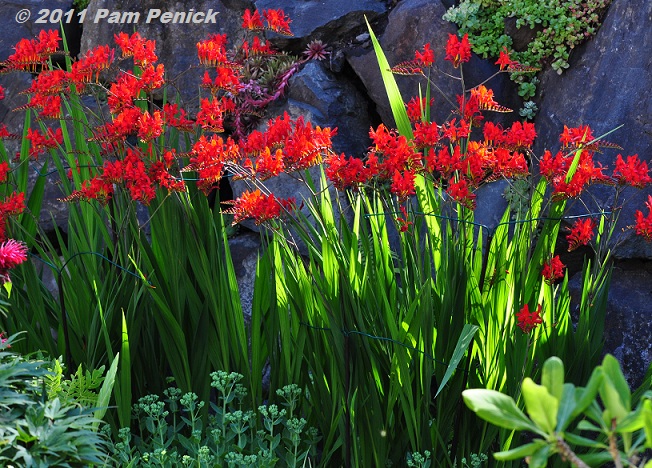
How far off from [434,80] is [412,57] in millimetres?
146

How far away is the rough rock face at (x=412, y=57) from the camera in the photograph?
365 cm

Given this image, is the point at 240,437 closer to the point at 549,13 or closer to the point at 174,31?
the point at 549,13

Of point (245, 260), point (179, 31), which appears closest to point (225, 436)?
point (245, 260)

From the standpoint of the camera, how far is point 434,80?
3.77 metres

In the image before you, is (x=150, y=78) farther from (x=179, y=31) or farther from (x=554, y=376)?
(x=554, y=376)

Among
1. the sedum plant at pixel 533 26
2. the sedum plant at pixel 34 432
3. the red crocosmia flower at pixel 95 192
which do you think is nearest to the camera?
the sedum plant at pixel 34 432

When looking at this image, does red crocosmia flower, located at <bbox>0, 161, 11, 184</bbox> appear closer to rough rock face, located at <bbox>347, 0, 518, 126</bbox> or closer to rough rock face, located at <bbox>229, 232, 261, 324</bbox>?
rough rock face, located at <bbox>229, 232, 261, 324</bbox>

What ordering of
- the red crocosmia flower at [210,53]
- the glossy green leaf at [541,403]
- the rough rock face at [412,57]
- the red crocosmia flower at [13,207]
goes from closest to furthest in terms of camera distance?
the glossy green leaf at [541,403] → the red crocosmia flower at [13,207] → the red crocosmia flower at [210,53] → the rough rock face at [412,57]

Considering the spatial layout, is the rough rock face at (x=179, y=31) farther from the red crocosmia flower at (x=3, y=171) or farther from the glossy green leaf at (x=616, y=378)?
the glossy green leaf at (x=616, y=378)

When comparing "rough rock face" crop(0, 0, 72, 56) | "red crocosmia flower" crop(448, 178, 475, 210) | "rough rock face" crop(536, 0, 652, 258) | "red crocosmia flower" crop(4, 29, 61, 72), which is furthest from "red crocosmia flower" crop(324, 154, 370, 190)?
"rough rock face" crop(0, 0, 72, 56)

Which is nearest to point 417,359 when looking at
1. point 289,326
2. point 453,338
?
point 453,338

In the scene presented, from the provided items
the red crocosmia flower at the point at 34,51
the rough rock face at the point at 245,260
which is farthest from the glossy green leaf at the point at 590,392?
the rough rock face at the point at 245,260

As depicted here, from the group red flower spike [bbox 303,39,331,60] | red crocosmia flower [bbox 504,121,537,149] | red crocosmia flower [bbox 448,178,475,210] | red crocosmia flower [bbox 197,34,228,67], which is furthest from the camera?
red flower spike [bbox 303,39,331,60]

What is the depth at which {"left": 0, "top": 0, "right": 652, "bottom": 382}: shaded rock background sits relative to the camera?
127 inches
